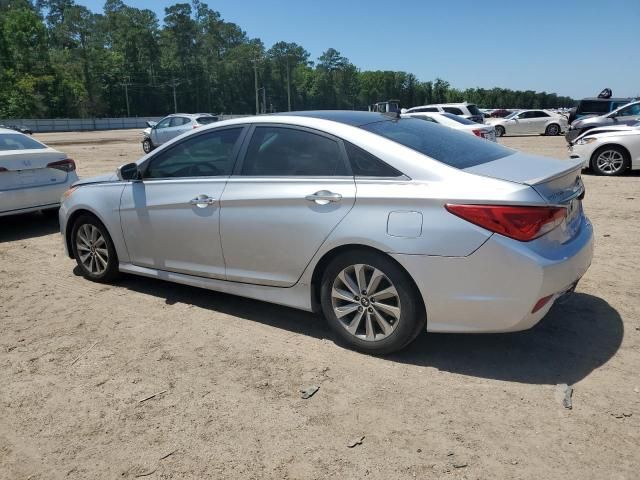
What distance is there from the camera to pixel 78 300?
4875 millimetres

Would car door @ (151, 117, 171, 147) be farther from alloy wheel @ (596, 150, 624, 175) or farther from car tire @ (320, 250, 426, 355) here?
car tire @ (320, 250, 426, 355)

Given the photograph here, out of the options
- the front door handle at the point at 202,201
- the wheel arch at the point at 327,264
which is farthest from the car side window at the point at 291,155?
the wheel arch at the point at 327,264

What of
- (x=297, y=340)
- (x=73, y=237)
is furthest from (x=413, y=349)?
(x=73, y=237)

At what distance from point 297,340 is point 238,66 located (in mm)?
139875

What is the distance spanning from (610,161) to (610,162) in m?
0.02

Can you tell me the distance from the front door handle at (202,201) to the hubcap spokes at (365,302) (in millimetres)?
1226

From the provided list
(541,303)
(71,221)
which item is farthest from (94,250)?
(541,303)

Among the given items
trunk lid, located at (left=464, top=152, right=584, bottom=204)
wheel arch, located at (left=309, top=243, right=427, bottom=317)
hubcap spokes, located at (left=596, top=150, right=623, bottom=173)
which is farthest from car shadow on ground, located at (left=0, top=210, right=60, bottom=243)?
hubcap spokes, located at (left=596, top=150, right=623, bottom=173)

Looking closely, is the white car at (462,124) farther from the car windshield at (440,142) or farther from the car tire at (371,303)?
the car tire at (371,303)

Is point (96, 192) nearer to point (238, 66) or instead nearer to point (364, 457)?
point (364, 457)

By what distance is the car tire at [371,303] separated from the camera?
3361mm

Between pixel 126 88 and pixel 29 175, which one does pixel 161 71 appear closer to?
pixel 126 88

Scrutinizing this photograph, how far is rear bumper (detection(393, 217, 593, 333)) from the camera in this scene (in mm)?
3049

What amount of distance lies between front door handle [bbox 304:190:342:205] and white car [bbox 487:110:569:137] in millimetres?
29060
